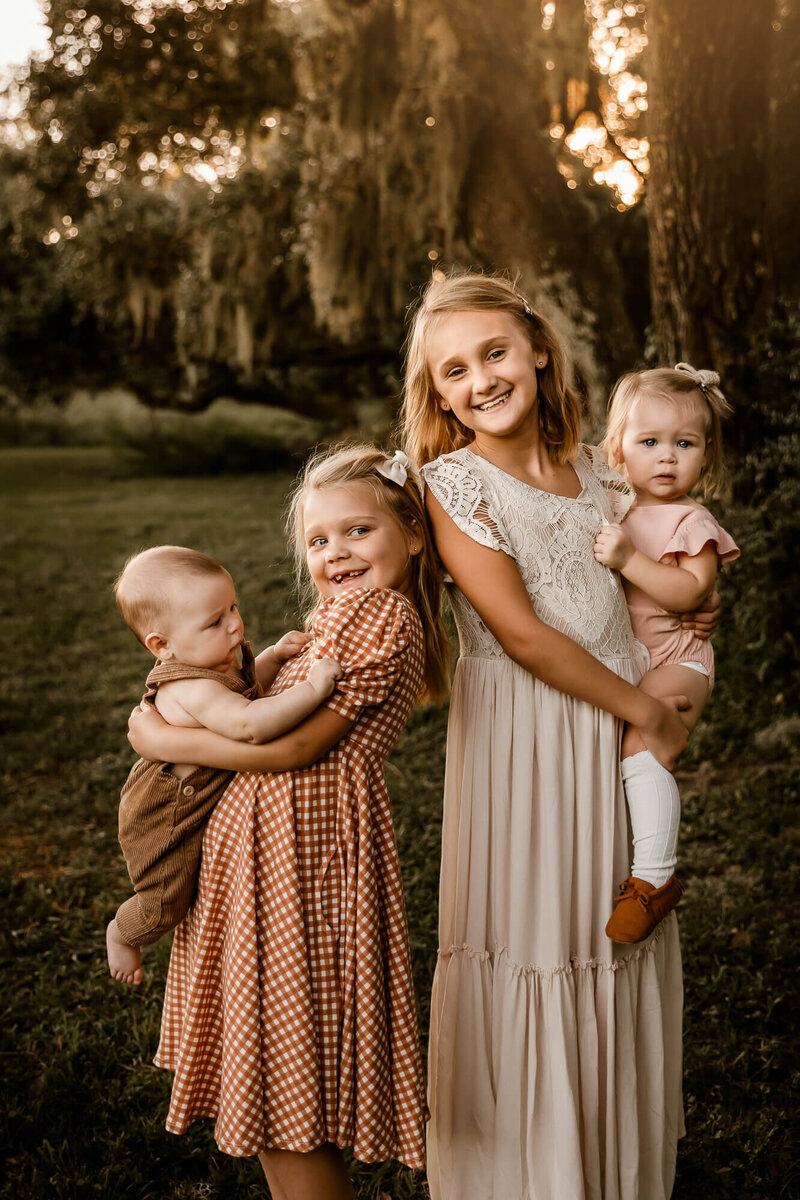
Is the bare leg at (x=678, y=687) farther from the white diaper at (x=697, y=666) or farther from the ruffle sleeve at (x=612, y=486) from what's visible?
the ruffle sleeve at (x=612, y=486)

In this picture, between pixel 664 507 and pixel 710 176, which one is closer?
pixel 664 507

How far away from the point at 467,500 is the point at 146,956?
242 cm

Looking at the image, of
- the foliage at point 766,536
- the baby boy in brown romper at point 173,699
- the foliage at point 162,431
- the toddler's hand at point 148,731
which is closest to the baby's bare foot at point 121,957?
the baby boy in brown romper at point 173,699

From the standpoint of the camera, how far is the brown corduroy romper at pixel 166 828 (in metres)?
1.81

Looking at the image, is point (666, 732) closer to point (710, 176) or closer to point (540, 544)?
point (540, 544)

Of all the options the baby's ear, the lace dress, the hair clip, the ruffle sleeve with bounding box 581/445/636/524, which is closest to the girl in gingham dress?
the baby's ear

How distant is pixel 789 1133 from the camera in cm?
273

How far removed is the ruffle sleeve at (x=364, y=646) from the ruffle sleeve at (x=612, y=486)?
64cm

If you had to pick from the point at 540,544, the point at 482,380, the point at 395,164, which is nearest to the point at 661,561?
the point at 540,544

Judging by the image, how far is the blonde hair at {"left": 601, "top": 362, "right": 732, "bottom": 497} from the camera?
2236mm

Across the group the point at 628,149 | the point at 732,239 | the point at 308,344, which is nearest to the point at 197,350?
the point at 308,344

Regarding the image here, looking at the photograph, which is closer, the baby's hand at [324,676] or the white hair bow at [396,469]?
the baby's hand at [324,676]

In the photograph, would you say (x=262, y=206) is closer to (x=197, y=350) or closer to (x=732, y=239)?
(x=197, y=350)

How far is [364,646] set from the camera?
5.76 ft
